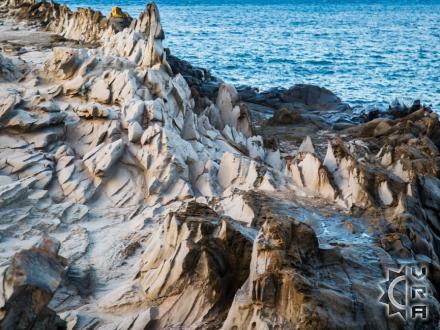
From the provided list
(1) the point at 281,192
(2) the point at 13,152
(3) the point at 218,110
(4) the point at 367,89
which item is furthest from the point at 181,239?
(4) the point at 367,89

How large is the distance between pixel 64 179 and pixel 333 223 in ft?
22.4

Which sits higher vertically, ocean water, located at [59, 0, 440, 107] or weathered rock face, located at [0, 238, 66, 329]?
weathered rock face, located at [0, 238, 66, 329]

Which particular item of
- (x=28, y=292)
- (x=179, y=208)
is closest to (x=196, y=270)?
(x=28, y=292)

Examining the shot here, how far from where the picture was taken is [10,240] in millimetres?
12539

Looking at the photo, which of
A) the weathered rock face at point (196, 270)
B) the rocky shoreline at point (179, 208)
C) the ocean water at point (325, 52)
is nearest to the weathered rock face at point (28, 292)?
the rocky shoreline at point (179, 208)

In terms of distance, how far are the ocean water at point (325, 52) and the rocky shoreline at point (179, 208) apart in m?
18.6

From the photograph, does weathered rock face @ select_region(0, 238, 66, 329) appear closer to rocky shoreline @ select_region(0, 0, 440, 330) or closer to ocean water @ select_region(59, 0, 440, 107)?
rocky shoreline @ select_region(0, 0, 440, 330)

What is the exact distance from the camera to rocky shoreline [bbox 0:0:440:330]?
900 centimetres

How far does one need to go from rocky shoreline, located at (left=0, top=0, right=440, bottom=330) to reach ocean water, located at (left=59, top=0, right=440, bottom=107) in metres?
18.6

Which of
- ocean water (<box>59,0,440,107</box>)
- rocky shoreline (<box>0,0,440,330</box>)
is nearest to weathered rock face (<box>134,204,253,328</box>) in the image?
rocky shoreline (<box>0,0,440,330</box>)

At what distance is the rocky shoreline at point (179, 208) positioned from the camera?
9000 mm

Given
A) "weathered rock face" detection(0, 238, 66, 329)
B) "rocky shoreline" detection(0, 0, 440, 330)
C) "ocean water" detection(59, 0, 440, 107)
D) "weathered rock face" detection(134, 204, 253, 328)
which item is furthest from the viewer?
"ocean water" detection(59, 0, 440, 107)

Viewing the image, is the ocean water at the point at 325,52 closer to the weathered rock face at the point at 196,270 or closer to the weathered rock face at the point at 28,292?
the weathered rock face at the point at 196,270

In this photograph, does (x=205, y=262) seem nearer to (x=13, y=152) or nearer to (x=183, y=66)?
(x=13, y=152)
